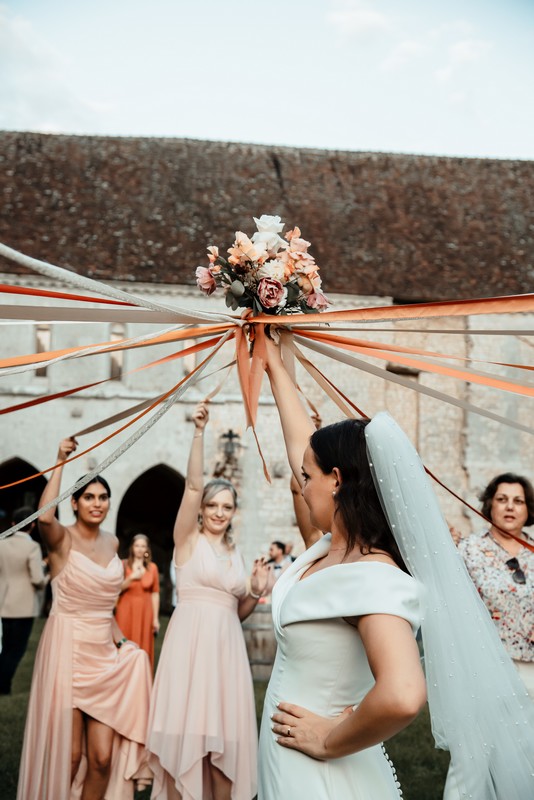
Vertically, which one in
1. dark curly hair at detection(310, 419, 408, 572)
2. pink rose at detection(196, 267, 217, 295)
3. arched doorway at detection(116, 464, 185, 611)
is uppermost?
pink rose at detection(196, 267, 217, 295)

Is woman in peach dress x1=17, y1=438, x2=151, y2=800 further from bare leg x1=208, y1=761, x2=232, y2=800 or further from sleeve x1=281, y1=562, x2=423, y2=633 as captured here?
sleeve x1=281, y1=562, x2=423, y2=633

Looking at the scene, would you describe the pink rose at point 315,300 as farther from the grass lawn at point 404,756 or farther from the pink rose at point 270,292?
the grass lawn at point 404,756

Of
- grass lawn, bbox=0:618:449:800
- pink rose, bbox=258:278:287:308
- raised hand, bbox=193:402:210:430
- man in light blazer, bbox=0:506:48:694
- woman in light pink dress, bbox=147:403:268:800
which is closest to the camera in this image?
pink rose, bbox=258:278:287:308

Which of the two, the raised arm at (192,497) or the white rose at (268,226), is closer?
the white rose at (268,226)

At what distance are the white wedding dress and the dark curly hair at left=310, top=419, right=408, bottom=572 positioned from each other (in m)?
0.16

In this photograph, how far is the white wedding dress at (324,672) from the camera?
2.86 m

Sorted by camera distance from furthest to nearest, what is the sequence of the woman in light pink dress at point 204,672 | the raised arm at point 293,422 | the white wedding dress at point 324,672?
the woman in light pink dress at point 204,672
the raised arm at point 293,422
the white wedding dress at point 324,672

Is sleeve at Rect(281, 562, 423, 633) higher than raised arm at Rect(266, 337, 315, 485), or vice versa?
raised arm at Rect(266, 337, 315, 485)

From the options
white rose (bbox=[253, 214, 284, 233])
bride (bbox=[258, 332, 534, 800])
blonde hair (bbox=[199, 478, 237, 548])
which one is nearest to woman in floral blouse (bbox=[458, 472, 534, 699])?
blonde hair (bbox=[199, 478, 237, 548])

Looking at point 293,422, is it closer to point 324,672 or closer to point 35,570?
point 324,672

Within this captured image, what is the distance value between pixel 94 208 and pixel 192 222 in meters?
2.22

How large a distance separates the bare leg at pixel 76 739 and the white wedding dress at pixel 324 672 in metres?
3.23

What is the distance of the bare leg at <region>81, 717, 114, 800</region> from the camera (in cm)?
600

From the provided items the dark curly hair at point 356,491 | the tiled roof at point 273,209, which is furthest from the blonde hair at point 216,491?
the tiled roof at point 273,209
